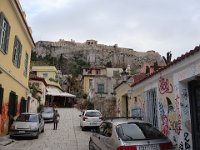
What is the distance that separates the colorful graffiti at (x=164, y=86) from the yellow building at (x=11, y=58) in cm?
867

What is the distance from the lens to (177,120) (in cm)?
990

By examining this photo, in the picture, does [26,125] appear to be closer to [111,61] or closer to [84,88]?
[84,88]

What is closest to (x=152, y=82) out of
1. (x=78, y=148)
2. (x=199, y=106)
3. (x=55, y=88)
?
(x=199, y=106)

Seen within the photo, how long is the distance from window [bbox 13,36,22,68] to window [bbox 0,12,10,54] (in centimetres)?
231

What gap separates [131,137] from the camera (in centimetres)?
771

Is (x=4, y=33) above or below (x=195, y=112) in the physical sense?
above

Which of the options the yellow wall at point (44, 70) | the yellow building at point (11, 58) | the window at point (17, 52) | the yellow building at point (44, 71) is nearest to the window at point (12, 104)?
the yellow building at point (11, 58)

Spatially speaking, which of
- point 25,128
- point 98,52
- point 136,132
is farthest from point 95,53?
point 136,132

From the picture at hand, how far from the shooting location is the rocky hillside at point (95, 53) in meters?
116

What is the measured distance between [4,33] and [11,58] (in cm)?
232

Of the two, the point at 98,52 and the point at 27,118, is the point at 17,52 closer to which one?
the point at 27,118

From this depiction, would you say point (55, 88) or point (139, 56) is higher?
point (139, 56)

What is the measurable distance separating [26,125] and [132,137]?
34.8 feet

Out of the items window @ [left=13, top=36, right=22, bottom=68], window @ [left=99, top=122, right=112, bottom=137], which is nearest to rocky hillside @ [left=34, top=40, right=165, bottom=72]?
window @ [left=13, top=36, right=22, bottom=68]
